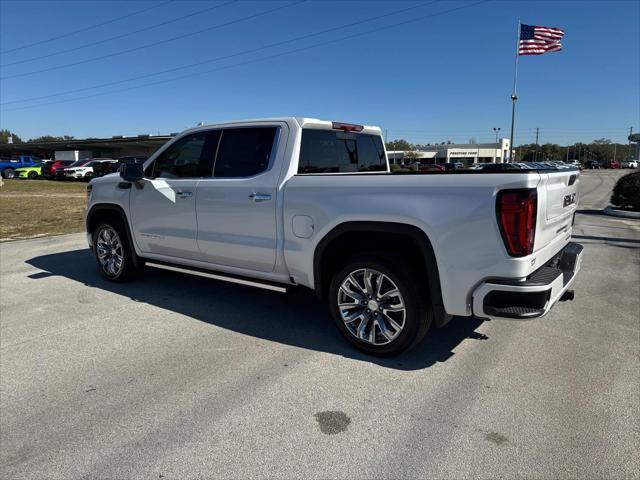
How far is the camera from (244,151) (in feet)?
15.3

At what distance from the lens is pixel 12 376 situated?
142 inches

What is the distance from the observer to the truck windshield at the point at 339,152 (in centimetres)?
452

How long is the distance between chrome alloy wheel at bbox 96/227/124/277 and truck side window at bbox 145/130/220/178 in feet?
3.71

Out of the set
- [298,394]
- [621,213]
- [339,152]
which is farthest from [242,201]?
[621,213]

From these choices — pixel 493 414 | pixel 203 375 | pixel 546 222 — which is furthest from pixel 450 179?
pixel 203 375

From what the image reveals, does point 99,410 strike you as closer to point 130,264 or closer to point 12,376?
point 12,376

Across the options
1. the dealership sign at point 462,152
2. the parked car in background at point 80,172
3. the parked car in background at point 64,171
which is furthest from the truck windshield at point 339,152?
the dealership sign at point 462,152

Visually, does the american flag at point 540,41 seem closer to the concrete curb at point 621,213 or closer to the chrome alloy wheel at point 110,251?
the concrete curb at point 621,213

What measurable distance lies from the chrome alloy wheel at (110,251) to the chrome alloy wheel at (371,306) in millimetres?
3439

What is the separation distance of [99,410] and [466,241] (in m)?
2.69

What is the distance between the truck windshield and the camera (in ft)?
14.8

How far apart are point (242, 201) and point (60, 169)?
35840 millimetres

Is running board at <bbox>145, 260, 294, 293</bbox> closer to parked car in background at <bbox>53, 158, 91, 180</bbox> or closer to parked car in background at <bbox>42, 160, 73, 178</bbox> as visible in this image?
parked car in background at <bbox>53, 158, 91, 180</bbox>

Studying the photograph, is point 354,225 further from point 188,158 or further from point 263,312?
point 188,158
